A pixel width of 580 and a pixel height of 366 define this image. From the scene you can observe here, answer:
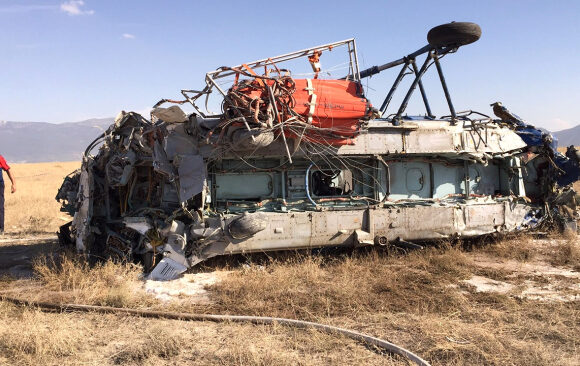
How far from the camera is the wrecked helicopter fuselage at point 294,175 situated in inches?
340

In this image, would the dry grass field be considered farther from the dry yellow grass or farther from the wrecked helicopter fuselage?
the dry yellow grass

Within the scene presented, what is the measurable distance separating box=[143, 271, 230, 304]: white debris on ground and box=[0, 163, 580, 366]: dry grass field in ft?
0.43

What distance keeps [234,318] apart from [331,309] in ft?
4.47

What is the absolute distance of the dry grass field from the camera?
5.21 m

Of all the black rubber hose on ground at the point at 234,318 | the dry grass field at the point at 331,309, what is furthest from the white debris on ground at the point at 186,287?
the black rubber hose on ground at the point at 234,318

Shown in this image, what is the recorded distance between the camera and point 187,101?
28.5ft

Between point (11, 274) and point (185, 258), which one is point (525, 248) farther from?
point (11, 274)

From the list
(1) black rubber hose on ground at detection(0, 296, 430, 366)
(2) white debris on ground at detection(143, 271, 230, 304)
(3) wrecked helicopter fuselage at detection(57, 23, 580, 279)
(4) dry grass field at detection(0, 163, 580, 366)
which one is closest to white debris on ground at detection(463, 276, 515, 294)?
(4) dry grass field at detection(0, 163, 580, 366)

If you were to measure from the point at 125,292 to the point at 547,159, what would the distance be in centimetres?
1004

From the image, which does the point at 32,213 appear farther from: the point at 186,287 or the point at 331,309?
the point at 331,309

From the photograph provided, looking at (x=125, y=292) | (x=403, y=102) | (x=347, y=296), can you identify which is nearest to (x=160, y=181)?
(x=125, y=292)

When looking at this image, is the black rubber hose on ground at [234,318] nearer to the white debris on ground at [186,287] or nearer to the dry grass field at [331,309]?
the dry grass field at [331,309]

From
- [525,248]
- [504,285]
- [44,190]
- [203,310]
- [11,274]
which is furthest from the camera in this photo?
[44,190]

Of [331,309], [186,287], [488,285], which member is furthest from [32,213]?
[488,285]
